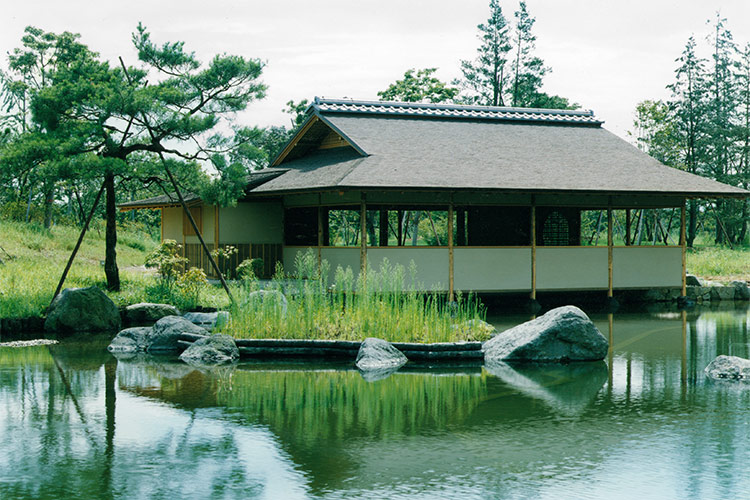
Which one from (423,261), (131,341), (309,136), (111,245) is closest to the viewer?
(131,341)

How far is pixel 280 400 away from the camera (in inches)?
336

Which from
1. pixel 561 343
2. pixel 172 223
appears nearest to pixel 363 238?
pixel 561 343

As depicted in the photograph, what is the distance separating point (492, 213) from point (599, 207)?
8.77 ft

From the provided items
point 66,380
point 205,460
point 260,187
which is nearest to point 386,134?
point 260,187

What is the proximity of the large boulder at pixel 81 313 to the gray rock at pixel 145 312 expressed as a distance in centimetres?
47

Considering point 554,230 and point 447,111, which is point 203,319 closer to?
point 447,111

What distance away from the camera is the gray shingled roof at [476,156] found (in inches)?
637

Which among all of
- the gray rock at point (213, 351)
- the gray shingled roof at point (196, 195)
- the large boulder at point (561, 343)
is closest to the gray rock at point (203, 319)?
the gray rock at point (213, 351)

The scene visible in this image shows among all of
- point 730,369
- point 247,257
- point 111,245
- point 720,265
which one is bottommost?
point 730,369

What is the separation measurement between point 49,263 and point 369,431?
683 inches

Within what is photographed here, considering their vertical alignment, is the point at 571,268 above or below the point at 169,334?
above

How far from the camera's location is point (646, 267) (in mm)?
18500

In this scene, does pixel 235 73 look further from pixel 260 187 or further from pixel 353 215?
pixel 353 215

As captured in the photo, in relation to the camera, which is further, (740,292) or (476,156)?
(740,292)
